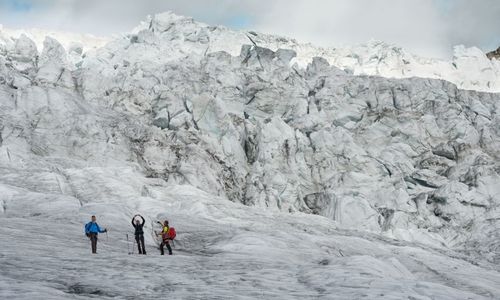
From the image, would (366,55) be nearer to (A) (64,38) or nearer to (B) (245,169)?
(B) (245,169)

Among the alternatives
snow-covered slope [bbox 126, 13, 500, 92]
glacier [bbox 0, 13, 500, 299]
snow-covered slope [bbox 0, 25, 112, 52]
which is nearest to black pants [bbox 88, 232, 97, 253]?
glacier [bbox 0, 13, 500, 299]

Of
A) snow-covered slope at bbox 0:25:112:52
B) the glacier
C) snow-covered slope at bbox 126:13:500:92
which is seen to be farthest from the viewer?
snow-covered slope at bbox 0:25:112:52

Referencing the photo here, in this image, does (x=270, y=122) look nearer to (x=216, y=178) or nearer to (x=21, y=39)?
(x=216, y=178)

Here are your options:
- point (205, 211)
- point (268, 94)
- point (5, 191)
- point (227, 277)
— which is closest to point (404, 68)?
point (268, 94)

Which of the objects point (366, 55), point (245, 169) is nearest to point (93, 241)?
point (245, 169)

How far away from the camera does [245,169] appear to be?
6725 centimetres

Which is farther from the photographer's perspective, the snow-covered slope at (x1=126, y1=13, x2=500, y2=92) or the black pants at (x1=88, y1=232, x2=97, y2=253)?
the snow-covered slope at (x1=126, y1=13, x2=500, y2=92)

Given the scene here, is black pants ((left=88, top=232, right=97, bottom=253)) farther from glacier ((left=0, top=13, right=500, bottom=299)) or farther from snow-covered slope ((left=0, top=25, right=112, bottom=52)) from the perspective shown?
snow-covered slope ((left=0, top=25, right=112, bottom=52))

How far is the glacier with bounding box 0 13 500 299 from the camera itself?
1792 cm

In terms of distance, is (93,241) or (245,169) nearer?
(93,241)

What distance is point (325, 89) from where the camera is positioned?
268 feet

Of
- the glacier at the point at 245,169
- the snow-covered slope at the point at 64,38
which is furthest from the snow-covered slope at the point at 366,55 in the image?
the snow-covered slope at the point at 64,38

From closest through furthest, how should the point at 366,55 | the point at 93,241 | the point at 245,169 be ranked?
the point at 93,241 < the point at 245,169 < the point at 366,55

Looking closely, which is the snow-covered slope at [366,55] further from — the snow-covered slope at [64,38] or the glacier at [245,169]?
the snow-covered slope at [64,38]
